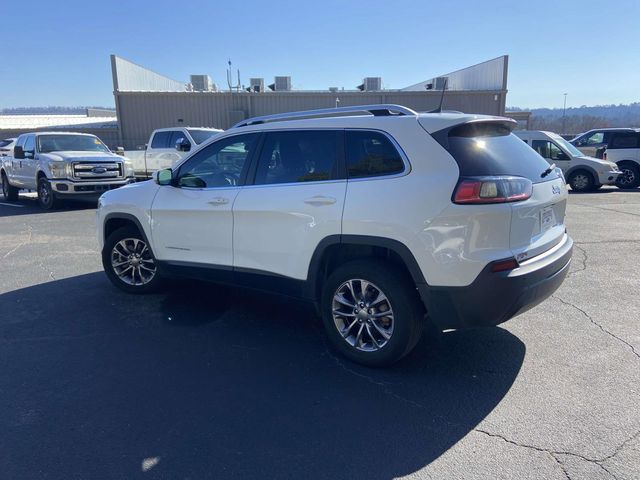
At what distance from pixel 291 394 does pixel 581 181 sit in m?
14.9

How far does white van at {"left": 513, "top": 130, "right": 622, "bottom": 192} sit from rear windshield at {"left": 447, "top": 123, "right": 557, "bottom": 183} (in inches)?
480

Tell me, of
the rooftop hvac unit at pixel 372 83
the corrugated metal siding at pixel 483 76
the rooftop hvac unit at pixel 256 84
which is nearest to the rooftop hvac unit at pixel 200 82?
the rooftop hvac unit at pixel 256 84

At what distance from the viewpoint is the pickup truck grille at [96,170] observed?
12023mm

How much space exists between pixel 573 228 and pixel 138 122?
74.8 feet

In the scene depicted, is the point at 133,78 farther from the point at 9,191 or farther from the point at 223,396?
the point at 223,396

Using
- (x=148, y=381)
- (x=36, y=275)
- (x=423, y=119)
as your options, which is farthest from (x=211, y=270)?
(x=36, y=275)

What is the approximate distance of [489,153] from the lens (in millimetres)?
3375

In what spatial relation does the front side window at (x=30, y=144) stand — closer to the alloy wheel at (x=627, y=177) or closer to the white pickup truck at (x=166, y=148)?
the white pickup truck at (x=166, y=148)

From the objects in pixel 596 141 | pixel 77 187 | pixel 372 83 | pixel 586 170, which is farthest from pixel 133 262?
pixel 372 83

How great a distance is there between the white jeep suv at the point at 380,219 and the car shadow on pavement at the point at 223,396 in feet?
1.44

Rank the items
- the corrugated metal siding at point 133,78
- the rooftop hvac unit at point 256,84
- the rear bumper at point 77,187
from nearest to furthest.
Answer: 1. the rear bumper at point 77,187
2. the corrugated metal siding at point 133,78
3. the rooftop hvac unit at point 256,84

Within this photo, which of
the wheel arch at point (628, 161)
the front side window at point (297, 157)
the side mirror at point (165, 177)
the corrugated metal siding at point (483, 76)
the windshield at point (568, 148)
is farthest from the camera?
the corrugated metal siding at point (483, 76)

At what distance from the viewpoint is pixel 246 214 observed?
4.24m

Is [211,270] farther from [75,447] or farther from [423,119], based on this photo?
[423,119]
